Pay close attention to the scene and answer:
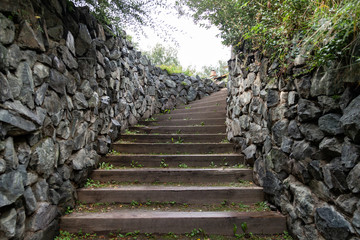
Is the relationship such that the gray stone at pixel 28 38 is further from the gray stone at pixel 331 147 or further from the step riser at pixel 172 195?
the gray stone at pixel 331 147

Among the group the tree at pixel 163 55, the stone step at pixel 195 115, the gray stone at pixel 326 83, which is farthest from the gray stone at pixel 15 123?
the tree at pixel 163 55

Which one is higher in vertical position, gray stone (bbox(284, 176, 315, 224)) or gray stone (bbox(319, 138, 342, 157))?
gray stone (bbox(319, 138, 342, 157))

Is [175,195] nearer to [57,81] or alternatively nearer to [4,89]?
[57,81]

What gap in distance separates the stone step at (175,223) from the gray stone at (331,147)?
88cm

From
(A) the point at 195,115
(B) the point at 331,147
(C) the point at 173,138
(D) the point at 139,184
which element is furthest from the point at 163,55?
(B) the point at 331,147

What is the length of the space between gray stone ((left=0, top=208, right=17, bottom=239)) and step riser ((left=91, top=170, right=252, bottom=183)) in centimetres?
128

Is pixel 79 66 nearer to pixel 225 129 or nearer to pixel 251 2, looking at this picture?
pixel 251 2

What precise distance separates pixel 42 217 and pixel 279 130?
2224 millimetres

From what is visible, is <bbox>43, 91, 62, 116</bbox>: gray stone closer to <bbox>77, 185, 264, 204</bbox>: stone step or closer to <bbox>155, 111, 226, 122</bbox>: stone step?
<bbox>77, 185, 264, 204</bbox>: stone step

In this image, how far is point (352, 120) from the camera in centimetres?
132

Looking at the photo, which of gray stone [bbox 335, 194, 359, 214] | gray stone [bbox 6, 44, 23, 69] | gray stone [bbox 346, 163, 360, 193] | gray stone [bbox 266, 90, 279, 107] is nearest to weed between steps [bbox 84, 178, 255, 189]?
gray stone [bbox 266, 90, 279, 107]

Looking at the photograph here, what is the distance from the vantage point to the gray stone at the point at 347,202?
53.1 inches

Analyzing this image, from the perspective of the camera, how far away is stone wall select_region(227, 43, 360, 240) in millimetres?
1384

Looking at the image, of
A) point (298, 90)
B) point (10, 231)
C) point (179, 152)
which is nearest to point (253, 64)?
point (298, 90)
